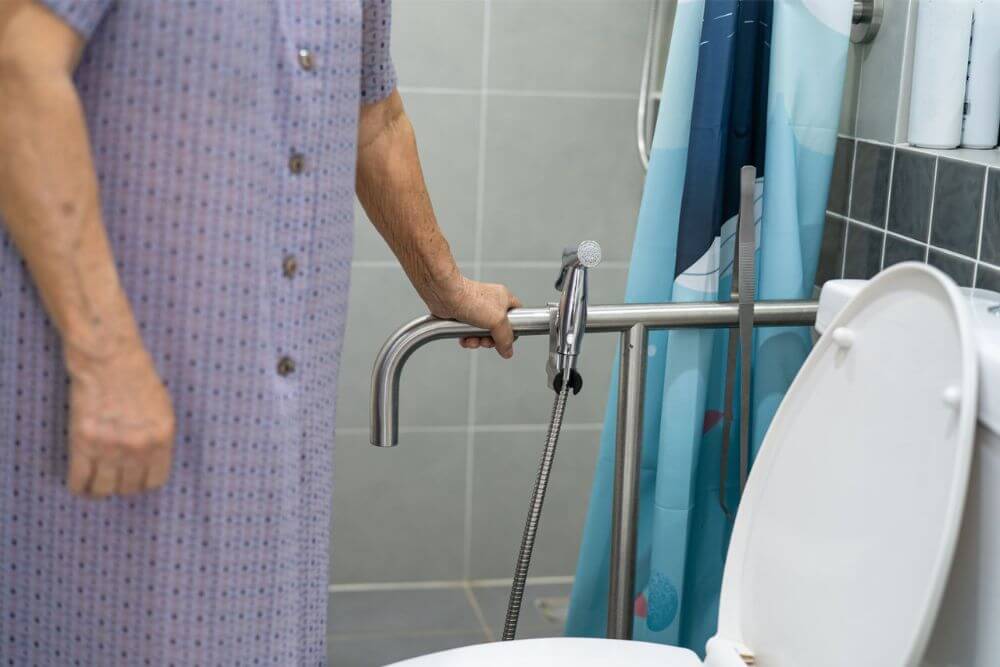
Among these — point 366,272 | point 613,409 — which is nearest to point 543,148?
point 366,272

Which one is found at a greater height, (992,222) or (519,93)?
(519,93)

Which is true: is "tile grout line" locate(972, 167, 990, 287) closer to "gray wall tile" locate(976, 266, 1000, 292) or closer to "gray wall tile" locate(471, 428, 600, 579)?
"gray wall tile" locate(976, 266, 1000, 292)

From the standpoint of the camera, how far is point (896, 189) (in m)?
1.31

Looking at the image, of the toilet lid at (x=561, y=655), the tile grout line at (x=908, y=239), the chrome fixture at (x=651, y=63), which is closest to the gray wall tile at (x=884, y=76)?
the tile grout line at (x=908, y=239)

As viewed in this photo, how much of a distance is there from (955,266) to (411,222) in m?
0.57

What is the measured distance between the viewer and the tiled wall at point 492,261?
206 cm

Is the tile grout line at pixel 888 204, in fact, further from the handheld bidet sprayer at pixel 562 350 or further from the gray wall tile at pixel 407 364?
the gray wall tile at pixel 407 364

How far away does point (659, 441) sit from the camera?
141 cm

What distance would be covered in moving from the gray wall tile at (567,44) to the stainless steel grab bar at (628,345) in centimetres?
92

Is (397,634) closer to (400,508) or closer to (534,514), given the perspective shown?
(400,508)

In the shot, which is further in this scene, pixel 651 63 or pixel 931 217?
pixel 651 63

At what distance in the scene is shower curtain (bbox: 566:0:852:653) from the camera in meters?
1.33

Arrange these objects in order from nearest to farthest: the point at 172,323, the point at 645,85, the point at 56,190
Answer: the point at 56,190
the point at 172,323
the point at 645,85

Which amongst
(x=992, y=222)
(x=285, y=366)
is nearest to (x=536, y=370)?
(x=992, y=222)
